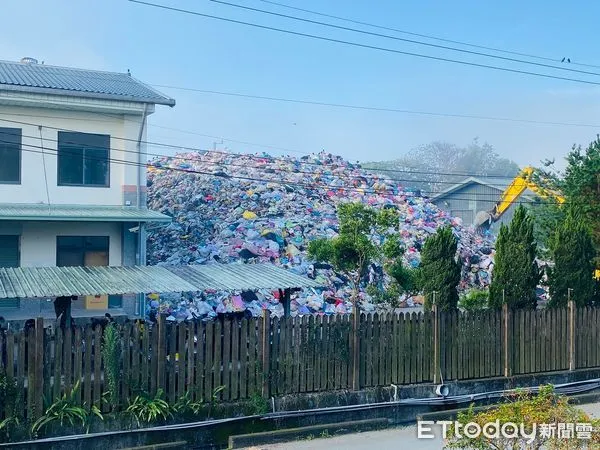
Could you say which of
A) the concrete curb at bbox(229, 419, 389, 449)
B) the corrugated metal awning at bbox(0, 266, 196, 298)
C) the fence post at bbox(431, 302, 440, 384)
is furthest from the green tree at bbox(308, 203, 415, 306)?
the concrete curb at bbox(229, 419, 389, 449)

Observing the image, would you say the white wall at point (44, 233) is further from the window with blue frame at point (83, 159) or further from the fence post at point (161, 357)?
the fence post at point (161, 357)

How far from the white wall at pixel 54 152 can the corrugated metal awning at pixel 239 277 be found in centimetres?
445

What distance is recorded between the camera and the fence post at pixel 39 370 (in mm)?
8383

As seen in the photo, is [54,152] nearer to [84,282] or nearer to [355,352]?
[84,282]

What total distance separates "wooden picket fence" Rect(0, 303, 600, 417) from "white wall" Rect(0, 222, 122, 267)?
25.4ft

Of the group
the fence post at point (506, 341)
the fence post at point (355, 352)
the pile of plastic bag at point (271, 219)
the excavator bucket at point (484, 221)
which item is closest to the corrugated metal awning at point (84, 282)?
the fence post at point (355, 352)

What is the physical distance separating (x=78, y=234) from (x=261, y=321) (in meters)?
8.09

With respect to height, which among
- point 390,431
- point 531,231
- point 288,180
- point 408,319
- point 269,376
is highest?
point 288,180

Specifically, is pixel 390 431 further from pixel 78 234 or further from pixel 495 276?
pixel 78 234

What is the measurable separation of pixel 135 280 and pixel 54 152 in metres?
5.93

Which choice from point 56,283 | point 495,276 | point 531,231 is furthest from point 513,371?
point 56,283

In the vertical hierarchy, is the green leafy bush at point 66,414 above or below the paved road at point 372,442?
above

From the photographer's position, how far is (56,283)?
1077 cm

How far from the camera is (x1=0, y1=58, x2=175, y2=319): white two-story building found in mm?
15375
